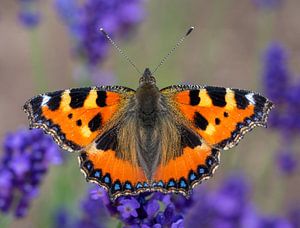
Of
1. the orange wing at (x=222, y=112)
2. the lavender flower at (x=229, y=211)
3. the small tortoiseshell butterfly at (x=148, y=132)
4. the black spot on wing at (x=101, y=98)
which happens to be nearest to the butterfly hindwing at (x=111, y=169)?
the small tortoiseshell butterfly at (x=148, y=132)

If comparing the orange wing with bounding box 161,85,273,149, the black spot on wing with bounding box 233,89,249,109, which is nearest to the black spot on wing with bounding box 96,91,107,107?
the orange wing with bounding box 161,85,273,149

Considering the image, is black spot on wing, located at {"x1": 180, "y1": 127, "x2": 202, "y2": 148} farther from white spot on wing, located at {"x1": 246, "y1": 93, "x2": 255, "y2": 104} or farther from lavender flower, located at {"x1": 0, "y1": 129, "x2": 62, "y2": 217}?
lavender flower, located at {"x1": 0, "y1": 129, "x2": 62, "y2": 217}

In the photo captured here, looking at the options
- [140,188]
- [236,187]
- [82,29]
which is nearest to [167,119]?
[140,188]

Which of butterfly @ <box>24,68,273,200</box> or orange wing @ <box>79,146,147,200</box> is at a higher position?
butterfly @ <box>24,68,273,200</box>

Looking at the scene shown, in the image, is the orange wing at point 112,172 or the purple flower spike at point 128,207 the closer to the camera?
the purple flower spike at point 128,207

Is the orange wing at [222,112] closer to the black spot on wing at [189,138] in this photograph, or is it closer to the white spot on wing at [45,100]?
the black spot on wing at [189,138]

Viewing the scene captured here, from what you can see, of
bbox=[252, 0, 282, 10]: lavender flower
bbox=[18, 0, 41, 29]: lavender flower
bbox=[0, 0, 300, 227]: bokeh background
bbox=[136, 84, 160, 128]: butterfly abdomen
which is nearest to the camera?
bbox=[136, 84, 160, 128]: butterfly abdomen

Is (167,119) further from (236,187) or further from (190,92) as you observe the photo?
(236,187)
